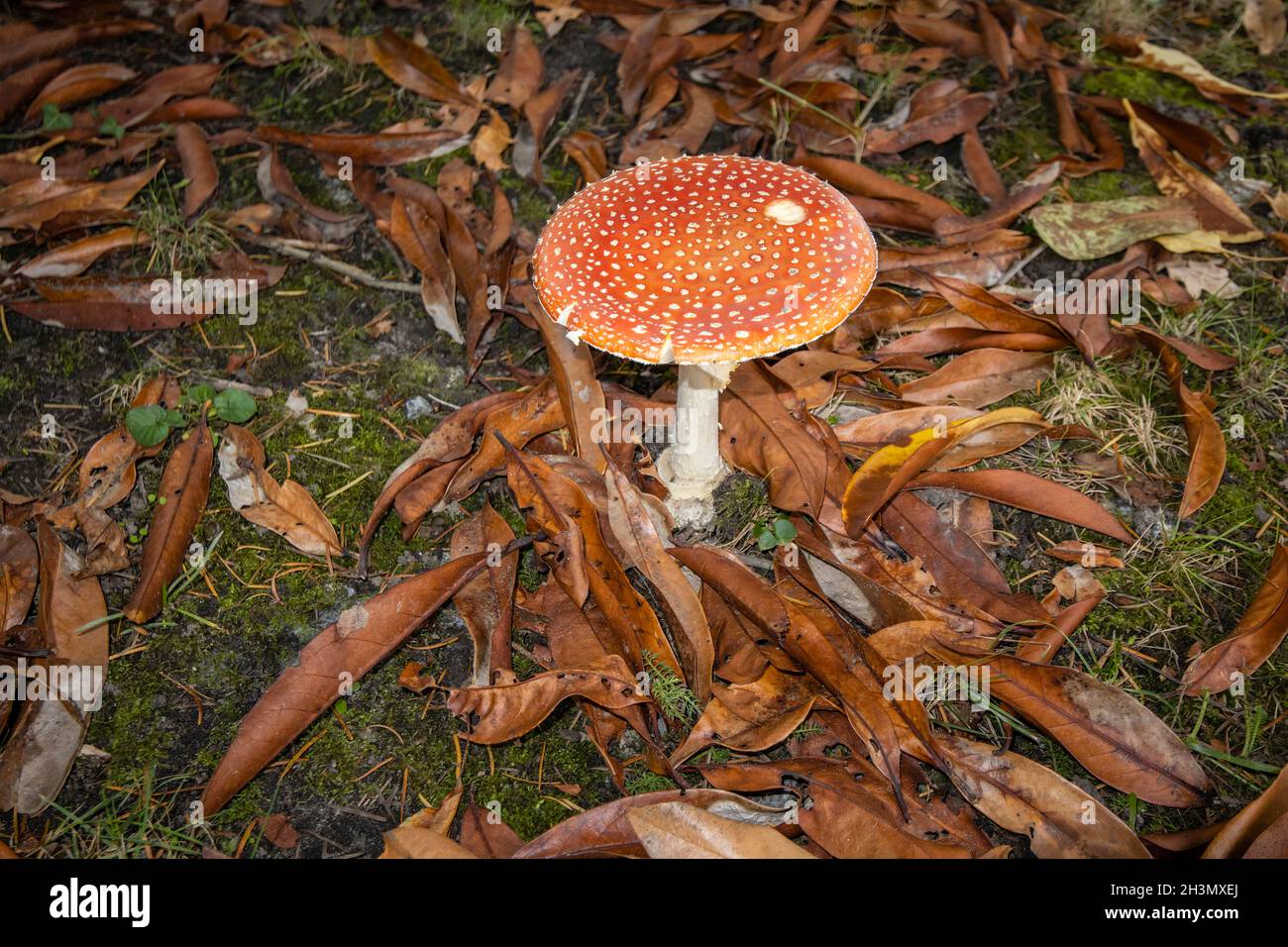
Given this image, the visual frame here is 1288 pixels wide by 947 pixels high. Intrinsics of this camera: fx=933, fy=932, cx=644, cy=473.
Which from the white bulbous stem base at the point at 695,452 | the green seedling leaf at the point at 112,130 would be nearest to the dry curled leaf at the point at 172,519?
the white bulbous stem base at the point at 695,452

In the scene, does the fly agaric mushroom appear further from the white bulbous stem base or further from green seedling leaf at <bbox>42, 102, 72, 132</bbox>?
green seedling leaf at <bbox>42, 102, 72, 132</bbox>

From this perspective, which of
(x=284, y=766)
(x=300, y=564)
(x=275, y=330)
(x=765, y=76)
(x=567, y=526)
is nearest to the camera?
(x=284, y=766)

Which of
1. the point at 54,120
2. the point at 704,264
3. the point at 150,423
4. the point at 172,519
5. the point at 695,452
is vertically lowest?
the point at 172,519

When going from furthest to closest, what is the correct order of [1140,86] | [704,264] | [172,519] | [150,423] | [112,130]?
[1140,86] < [112,130] < [150,423] < [172,519] < [704,264]

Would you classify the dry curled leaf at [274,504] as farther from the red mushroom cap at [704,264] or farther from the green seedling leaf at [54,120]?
the green seedling leaf at [54,120]

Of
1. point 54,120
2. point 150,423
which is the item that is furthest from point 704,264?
point 54,120

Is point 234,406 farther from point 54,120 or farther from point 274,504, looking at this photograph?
point 54,120
